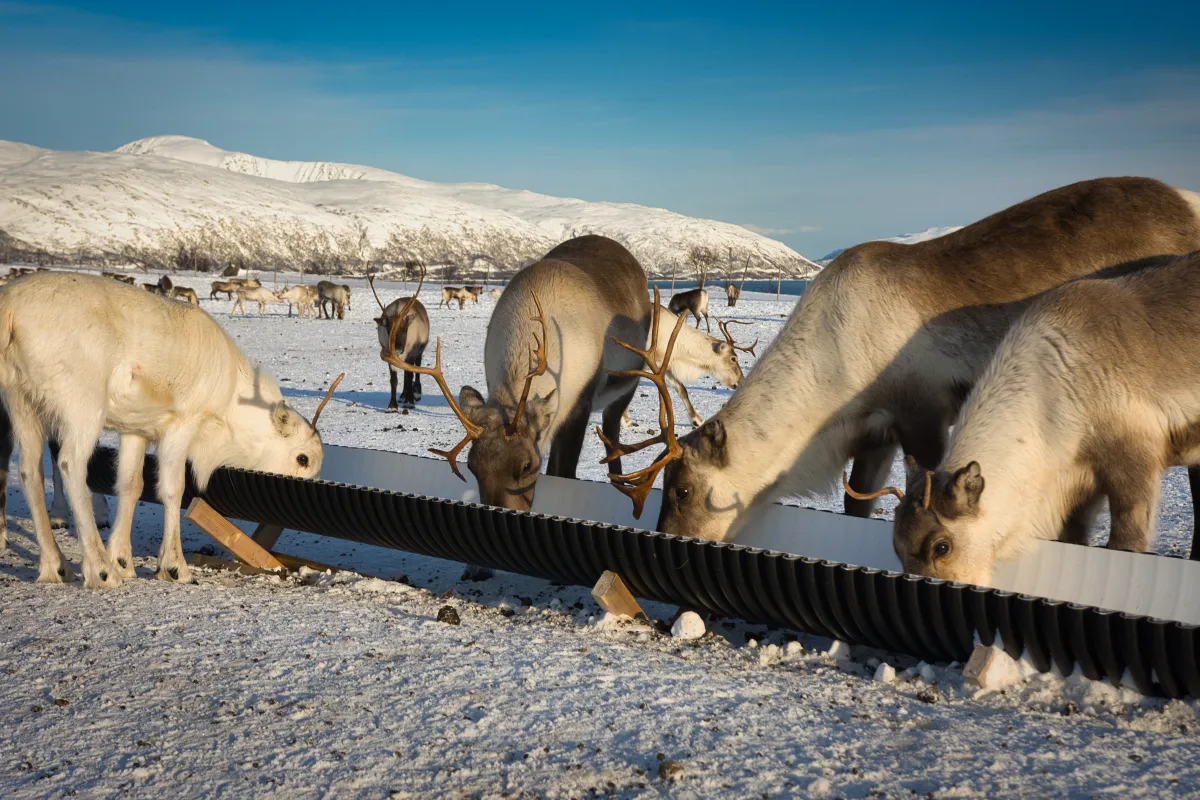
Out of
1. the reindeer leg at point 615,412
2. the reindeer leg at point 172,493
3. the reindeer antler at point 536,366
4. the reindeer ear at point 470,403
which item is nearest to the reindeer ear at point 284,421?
the reindeer leg at point 172,493

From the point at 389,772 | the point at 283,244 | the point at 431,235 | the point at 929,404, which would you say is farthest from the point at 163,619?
the point at 431,235

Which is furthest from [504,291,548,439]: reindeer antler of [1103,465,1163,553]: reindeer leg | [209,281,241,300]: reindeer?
[209,281,241,300]: reindeer

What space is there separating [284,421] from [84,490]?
4.03 ft

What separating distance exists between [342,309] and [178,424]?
95.2ft

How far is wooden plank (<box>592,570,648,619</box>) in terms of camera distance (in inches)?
176

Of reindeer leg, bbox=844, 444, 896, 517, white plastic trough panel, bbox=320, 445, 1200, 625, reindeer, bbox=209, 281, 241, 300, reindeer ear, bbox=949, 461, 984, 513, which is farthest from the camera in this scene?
reindeer, bbox=209, 281, 241, 300

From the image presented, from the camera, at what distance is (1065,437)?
4.26 m

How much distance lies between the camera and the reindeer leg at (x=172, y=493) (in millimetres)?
5484

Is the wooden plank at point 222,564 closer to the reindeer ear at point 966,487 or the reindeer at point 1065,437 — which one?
the reindeer at point 1065,437

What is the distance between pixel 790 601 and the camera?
4.02 meters

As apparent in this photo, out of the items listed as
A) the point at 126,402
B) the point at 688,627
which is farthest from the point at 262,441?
the point at 688,627

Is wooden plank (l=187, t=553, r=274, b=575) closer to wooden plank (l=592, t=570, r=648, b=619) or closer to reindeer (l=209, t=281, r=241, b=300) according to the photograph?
wooden plank (l=592, t=570, r=648, b=619)

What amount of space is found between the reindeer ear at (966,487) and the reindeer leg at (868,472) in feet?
5.17

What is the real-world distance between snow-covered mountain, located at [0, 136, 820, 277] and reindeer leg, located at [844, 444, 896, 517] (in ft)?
304
